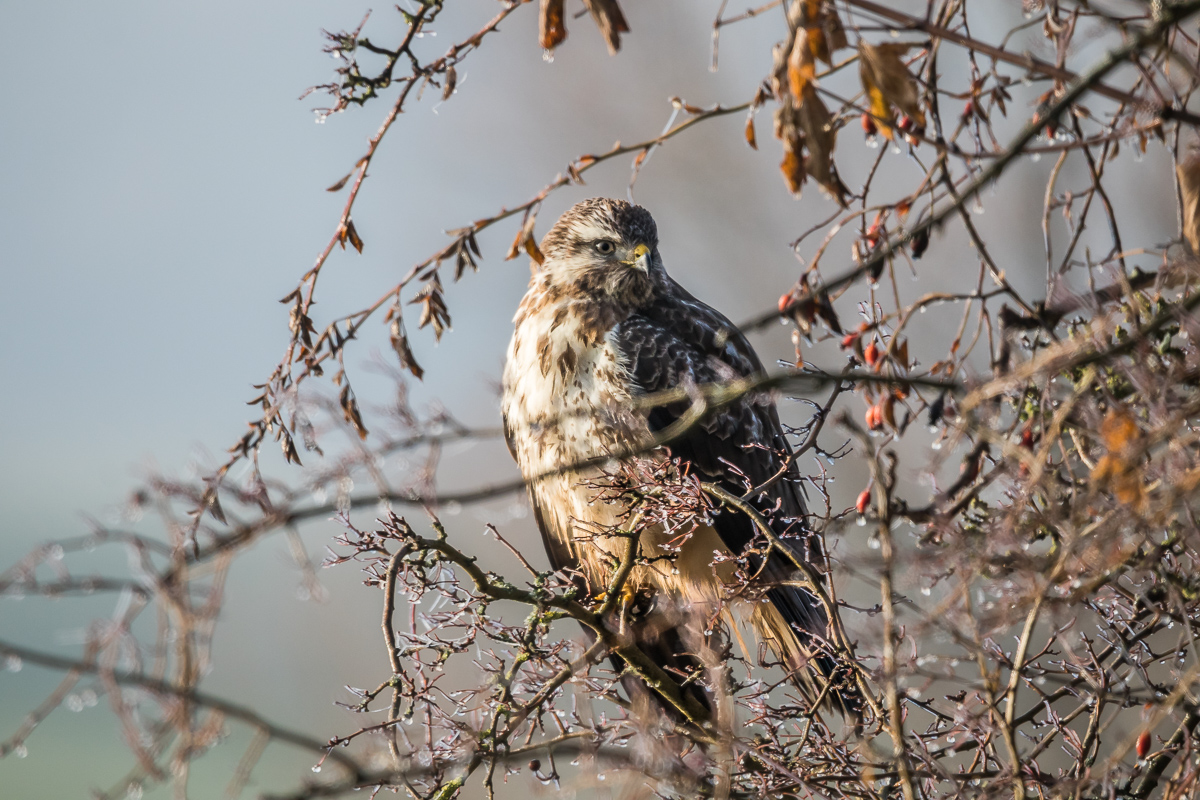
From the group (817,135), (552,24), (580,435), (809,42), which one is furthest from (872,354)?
(580,435)

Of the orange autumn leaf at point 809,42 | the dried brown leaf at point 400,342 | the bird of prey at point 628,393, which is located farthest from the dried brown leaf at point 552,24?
the bird of prey at point 628,393

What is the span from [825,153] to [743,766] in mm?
1012

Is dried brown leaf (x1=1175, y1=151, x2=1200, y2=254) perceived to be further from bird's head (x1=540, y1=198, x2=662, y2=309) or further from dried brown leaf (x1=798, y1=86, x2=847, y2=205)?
bird's head (x1=540, y1=198, x2=662, y2=309)

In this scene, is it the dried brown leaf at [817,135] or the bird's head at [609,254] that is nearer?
the dried brown leaf at [817,135]

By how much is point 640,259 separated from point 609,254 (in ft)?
0.44

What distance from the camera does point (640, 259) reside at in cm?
338

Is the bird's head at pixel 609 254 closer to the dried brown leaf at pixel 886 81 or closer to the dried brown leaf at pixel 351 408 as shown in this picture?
the dried brown leaf at pixel 351 408

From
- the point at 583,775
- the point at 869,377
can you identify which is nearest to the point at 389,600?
the point at 583,775

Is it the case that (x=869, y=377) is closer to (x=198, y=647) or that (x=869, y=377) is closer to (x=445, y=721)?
(x=198, y=647)

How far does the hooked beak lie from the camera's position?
336cm

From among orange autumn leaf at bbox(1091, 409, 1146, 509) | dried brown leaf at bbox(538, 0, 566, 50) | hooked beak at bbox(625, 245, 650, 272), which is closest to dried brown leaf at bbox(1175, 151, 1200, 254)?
orange autumn leaf at bbox(1091, 409, 1146, 509)

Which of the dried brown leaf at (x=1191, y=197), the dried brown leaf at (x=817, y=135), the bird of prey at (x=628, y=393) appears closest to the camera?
the dried brown leaf at (x=1191, y=197)

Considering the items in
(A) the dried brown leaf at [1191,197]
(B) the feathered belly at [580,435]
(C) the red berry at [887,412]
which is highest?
(B) the feathered belly at [580,435]

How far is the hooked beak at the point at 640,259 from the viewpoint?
11.0 feet
